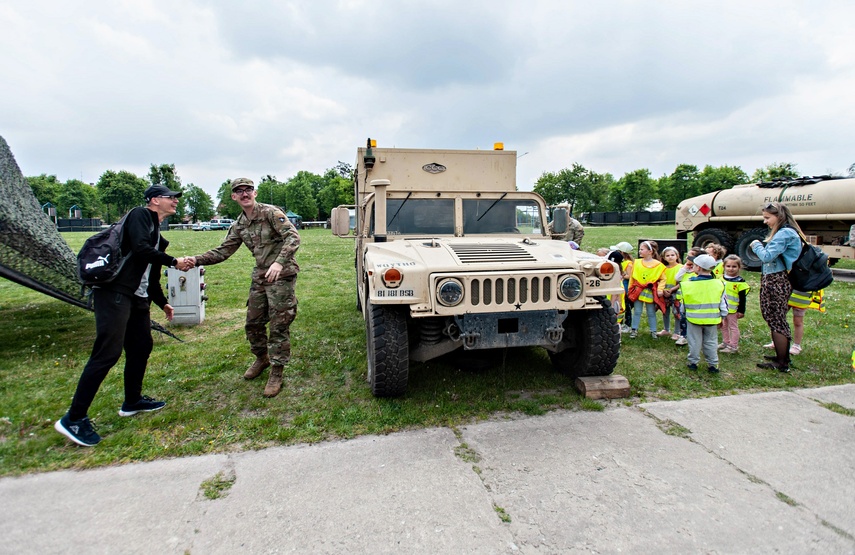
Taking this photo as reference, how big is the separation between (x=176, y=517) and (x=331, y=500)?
0.83m

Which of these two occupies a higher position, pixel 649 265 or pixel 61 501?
pixel 649 265

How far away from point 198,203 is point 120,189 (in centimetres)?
1930

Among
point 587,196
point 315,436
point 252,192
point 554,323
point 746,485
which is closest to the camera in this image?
point 746,485

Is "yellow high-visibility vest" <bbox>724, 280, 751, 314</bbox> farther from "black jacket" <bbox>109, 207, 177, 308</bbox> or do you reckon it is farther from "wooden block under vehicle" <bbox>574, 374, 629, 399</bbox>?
"black jacket" <bbox>109, 207, 177, 308</bbox>

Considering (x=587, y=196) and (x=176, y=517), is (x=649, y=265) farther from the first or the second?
→ (x=587, y=196)

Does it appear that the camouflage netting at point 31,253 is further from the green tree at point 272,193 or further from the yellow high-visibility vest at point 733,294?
the green tree at point 272,193

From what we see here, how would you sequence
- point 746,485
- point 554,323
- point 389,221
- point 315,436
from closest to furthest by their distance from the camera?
point 746,485, point 315,436, point 554,323, point 389,221

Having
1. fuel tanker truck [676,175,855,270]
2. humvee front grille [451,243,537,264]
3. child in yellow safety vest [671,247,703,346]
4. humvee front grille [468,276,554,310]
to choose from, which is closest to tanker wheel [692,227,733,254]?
fuel tanker truck [676,175,855,270]

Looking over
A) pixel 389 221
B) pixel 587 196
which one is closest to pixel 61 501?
pixel 389 221

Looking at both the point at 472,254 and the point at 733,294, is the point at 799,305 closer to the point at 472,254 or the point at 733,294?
the point at 733,294

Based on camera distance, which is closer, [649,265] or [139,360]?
[139,360]

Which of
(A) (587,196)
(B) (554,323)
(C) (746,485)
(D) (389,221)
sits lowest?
(C) (746,485)

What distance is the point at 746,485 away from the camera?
9.38ft

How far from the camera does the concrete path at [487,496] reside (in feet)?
7.90
